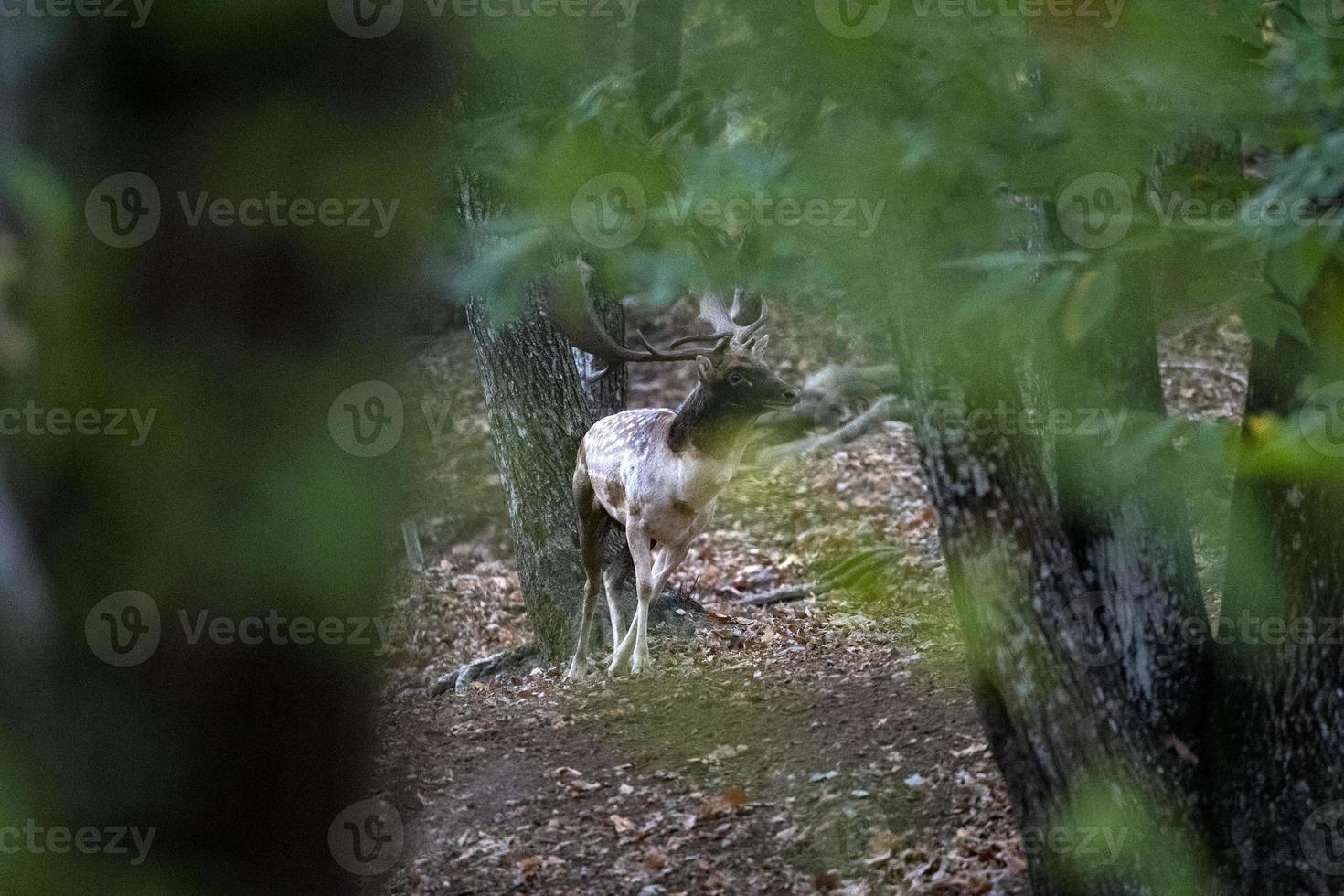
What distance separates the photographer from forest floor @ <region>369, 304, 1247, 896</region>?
21.9 feet

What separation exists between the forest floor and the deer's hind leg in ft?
1.03

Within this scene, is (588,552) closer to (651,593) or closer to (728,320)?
(651,593)

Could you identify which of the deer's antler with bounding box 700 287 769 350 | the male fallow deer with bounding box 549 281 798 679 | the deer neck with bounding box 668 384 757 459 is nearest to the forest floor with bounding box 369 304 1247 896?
the male fallow deer with bounding box 549 281 798 679

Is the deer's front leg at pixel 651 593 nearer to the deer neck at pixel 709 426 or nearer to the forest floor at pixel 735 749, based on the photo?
the forest floor at pixel 735 749

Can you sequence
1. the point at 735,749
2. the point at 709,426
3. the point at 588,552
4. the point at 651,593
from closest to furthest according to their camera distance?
the point at 735,749, the point at 709,426, the point at 651,593, the point at 588,552

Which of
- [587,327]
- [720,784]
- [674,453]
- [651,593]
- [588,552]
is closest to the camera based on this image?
[720,784]

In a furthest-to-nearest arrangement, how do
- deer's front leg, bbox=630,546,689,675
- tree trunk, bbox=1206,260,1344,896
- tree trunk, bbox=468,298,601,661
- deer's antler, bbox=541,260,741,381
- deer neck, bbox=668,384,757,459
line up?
tree trunk, bbox=468,298,601,661 < deer's front leg, bbox=630,546,689,675 < deer neck, bbox=668,384,757,459 < deer's antler, bbox=541,260,741,381 < tree trunk, bbox=1206,260,1344,896

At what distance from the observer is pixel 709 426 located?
9125 millimetres

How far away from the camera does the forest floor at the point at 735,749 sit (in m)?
6.68

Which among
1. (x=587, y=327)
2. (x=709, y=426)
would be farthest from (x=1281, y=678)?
(x=709, y=426)

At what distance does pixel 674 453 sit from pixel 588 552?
1190mm

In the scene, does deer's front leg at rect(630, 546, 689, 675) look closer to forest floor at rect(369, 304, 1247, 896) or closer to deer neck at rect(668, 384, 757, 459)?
forest floor at rect(369, 304, 1247, 896)

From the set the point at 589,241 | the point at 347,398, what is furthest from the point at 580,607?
the point at 347,398

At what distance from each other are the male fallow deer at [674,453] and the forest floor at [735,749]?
751mm
